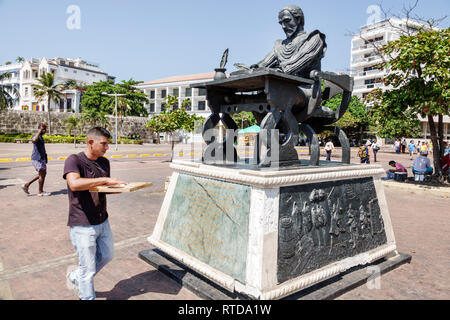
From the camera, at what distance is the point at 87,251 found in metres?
2.82

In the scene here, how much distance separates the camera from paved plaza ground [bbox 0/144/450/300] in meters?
3.41

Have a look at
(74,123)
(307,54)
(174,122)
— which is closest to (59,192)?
(307,54)

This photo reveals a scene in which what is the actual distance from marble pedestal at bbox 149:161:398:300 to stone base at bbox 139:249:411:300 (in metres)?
0.11

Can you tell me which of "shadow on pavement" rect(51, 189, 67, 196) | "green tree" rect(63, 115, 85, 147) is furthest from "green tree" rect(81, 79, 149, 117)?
"shadow on pavement" rect(51, 189, 67, 196)

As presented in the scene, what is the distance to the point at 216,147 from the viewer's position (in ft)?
13.8

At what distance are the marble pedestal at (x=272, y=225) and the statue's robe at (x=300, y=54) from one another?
1.24 m

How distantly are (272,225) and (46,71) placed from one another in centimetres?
6215

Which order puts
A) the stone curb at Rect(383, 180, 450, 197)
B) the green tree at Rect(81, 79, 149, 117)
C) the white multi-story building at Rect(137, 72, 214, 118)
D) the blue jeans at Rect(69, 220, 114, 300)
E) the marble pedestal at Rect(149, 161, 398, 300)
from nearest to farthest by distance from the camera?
the blue jeans at Rect(69, 220, 114, 300), the marble pedestal at Rect(149, 161, 398, 300), the stone curb at Rect(383, 180, 450, 197), the green tree at Rect(81, 79, 149, 117), the white multi-story building at Rect(137, 72, 214, 118)

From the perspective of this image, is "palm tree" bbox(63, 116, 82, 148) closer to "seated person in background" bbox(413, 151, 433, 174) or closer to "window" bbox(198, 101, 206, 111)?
"window" bbox(198, 101, 206, 111)

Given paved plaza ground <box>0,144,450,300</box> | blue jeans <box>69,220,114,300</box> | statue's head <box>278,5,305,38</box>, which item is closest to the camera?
blue jeans <box>69,220,114,300</box>

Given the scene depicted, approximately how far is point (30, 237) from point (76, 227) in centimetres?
266

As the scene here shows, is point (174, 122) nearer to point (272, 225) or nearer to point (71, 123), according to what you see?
point (272, 225)

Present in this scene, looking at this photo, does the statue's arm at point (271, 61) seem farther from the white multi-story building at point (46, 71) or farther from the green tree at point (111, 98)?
the white multi-story building at point (46, 71)

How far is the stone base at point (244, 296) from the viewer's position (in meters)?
3.25
